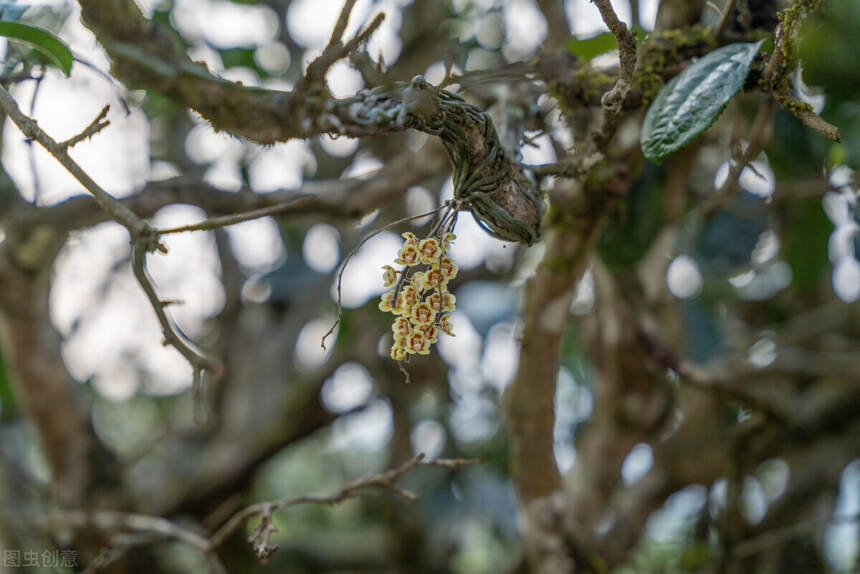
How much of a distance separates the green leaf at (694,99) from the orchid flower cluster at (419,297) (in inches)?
7.5

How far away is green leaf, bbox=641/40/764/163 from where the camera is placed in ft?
1.89

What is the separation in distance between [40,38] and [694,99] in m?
0.59

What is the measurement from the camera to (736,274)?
4.61ft

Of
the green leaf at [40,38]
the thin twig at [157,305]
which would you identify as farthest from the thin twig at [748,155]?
the green leaf at [40,38]

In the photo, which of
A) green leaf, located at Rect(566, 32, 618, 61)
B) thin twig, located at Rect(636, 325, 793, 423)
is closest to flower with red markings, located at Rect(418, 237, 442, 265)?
green leaf, located at Rect(566, 32, 618, 61)

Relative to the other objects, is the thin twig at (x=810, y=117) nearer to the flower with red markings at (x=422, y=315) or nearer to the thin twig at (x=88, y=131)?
the flower with red markings at (x=422, y=315)

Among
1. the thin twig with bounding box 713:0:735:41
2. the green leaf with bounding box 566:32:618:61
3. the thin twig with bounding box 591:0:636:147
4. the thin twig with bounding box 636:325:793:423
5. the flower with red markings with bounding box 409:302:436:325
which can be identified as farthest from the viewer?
the thin twig with bounding box 636:325:793:423

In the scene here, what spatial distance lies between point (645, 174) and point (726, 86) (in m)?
0.44

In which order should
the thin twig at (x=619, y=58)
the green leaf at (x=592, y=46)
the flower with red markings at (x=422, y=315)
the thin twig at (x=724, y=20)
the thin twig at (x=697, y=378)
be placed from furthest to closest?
1. the thin twig at (x=697, y=378)
2. the green leaf at (x=592, y=46)
3. the thin twig at (x=724, y=20)
4. the flower with red markings at (x=422, y=315)
5. the thin twig at (x=619, y=58)

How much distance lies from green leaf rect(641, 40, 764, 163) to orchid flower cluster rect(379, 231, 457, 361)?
0.19 m

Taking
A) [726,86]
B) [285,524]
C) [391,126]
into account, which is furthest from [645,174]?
[285,524]

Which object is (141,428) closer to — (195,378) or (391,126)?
(195,378)

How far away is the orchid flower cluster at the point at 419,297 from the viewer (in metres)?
0.58

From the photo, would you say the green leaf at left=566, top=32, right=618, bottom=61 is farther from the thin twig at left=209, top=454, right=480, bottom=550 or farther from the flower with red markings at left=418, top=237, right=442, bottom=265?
the thin twig at left=209, top=454, right=480, bottom=550
